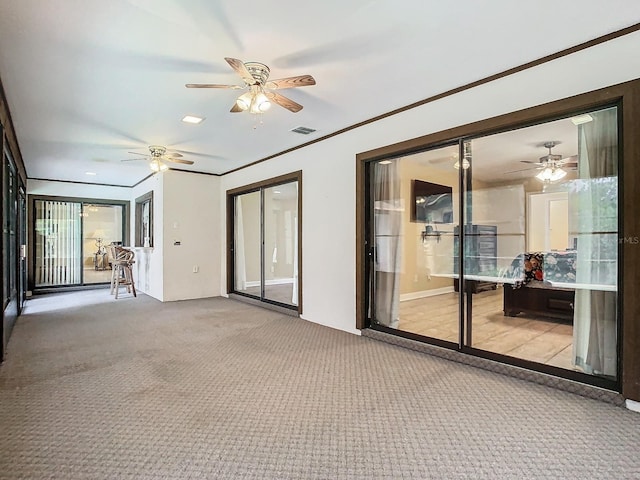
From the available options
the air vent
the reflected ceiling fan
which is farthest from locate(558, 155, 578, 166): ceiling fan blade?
the air vent

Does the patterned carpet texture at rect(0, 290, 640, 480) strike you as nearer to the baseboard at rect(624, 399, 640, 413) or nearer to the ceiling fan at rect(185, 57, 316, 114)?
the baseboard at rect(624, 399, 640, 413)

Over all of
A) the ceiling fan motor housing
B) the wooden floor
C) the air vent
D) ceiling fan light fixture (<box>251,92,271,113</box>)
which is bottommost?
the wooden floor

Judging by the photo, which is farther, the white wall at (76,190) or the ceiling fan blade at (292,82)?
the white wall at (76,190)

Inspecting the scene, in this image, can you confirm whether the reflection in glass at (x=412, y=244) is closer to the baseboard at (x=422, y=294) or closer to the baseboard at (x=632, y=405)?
the baseboard at (x=422, y=294)

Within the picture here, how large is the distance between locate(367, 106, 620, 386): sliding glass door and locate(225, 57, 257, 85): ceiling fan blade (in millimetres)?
1926

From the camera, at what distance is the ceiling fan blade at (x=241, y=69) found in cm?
238

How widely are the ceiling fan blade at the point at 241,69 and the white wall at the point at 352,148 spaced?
176 cm

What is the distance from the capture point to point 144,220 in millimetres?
8172

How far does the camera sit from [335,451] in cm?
196

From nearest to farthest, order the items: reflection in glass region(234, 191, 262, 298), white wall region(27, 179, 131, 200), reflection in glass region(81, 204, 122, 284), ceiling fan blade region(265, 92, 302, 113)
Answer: ceiling fan blade region(265, 92, 302, 113)
reflection in glass region(234, 191, 262, 298)
white wall region(27, 179, 131, 200)
reflection in glass region(81, 204, 122, 284)

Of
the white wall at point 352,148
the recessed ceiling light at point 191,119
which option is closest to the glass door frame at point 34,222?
the white wall at point 352,148

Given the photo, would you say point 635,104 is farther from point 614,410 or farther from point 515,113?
point 614,410

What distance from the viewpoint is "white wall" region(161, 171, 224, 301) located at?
266 inches

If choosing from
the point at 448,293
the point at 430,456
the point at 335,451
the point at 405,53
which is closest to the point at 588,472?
the point at 430,456
